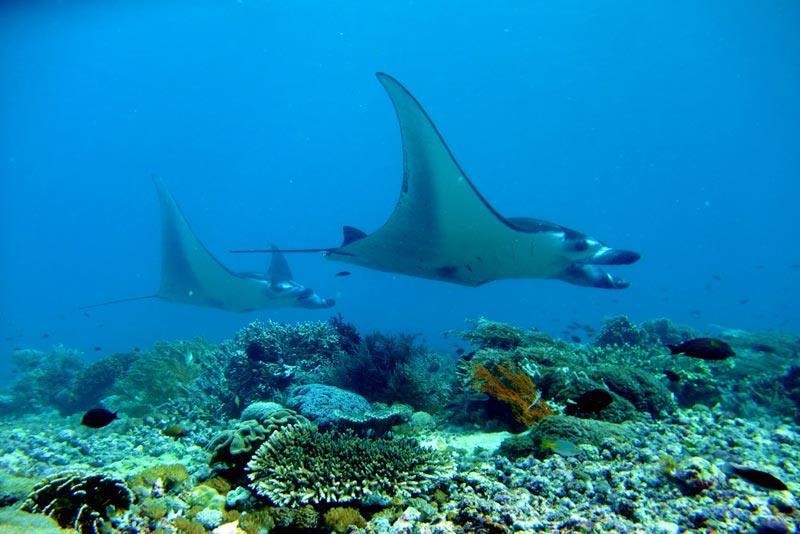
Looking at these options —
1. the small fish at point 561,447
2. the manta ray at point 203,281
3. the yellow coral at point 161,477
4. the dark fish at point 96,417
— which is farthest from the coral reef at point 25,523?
the manta ray at point 203,281

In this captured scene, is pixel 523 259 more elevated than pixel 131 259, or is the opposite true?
pixel 523 259

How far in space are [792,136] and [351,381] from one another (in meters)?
136

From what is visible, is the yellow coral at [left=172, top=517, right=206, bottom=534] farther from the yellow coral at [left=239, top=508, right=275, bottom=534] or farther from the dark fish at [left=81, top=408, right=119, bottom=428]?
the dark fish at [left=81, top=408, right=119, bottom=428]

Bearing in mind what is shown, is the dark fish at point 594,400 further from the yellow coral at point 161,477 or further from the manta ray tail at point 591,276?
the yellow coral at point 161,477

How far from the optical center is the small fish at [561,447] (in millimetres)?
3631

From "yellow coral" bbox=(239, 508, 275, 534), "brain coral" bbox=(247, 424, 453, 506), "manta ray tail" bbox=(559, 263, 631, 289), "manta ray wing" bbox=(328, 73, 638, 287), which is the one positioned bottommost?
"yellow coral" bbox=(239, 508, 275, 534)

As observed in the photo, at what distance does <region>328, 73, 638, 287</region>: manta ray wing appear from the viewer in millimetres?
5930

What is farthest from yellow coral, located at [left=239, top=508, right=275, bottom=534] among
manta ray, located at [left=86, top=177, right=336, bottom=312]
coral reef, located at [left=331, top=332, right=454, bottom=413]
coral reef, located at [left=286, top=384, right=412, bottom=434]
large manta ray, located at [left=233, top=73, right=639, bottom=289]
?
manta ray, located at [left=86, top=177, right=336, bottom=312]

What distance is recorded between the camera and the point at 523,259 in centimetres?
671

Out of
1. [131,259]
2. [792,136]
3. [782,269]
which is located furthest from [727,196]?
[131,259]

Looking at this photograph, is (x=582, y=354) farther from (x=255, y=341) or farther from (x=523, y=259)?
(x=255, y=341)

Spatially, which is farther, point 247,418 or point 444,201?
point 444,201

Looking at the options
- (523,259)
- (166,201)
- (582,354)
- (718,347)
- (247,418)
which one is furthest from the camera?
(166,201)

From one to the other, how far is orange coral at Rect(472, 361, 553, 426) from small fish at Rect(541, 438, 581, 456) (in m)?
1.11
